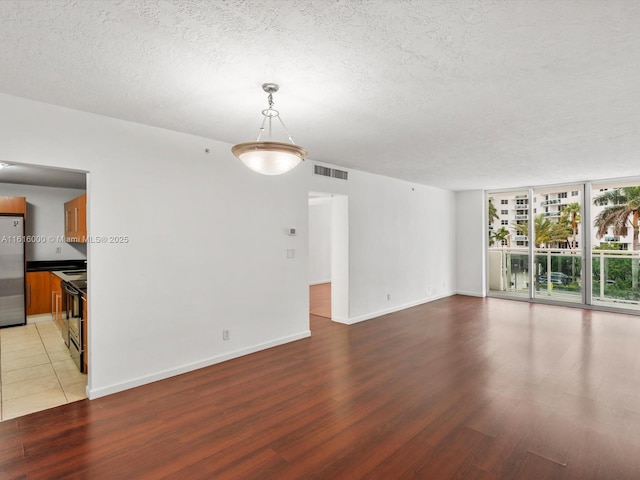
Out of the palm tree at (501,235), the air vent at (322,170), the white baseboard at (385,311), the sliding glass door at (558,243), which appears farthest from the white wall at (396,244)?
the sliding glass door at (558,243)

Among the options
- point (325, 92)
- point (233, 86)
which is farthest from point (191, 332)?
point (325, 92)

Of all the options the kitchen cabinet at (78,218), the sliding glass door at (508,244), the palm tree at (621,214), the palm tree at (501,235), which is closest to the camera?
the kitchen cabinet at (78,218)

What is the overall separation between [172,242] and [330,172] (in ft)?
9.03

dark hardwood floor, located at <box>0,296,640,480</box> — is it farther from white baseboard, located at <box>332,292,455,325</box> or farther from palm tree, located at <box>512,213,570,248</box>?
palm tree, located at <box>512,213,570,248</box>

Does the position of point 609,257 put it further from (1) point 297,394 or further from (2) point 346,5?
(2) point 346,5

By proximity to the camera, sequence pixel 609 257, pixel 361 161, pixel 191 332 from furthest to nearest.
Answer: pixel 609 257, pixel 361 161, pixel 191 332

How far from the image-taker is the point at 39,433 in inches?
101

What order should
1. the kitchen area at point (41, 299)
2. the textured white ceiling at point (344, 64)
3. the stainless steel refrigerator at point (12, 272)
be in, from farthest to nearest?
the stainless steel refrigerator at point (12, 272) → the kitchen area at point (41, 299) → the textured white ceiling at point (344, 64)

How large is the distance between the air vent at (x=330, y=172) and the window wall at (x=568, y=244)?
4708 mm

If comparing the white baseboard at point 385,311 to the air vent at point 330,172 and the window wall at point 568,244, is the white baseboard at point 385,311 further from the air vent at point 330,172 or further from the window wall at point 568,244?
the air vent at point 330,172

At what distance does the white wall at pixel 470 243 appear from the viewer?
8.26 metres

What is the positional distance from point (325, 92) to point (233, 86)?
72 centimetres

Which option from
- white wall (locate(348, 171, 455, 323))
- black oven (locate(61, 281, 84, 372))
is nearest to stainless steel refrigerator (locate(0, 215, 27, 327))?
black oven (locate(61, 281, 84, 372))

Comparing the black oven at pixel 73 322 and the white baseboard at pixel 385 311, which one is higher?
the black oven at pixel 73 322
